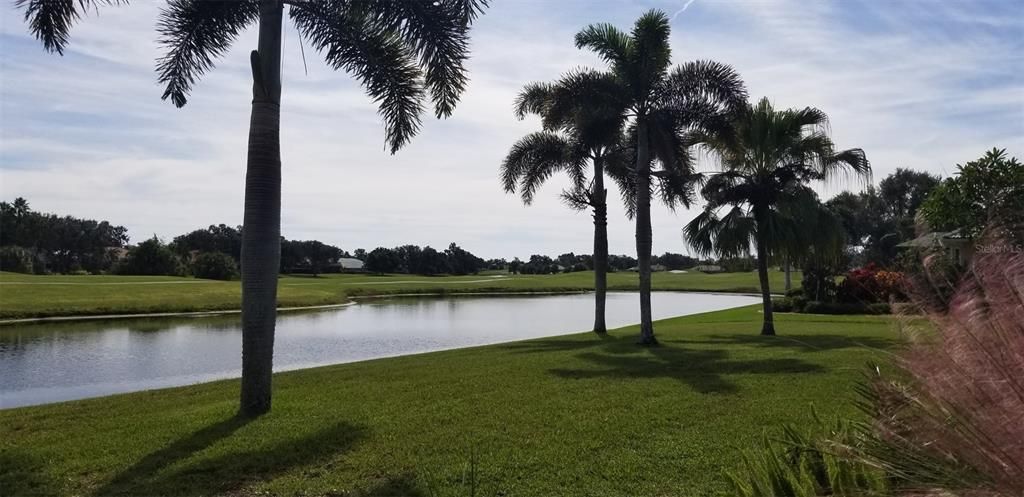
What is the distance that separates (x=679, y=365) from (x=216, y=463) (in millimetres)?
7463

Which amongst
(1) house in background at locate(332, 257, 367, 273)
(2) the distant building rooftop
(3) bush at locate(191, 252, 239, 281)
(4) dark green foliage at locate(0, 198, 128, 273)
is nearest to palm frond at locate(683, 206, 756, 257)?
(3) bush at locate(191, 252, 239, 281)

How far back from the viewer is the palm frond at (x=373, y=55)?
9.57 meters

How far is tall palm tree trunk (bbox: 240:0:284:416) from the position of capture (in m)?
8.41

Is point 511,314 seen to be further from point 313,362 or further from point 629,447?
point 629,447

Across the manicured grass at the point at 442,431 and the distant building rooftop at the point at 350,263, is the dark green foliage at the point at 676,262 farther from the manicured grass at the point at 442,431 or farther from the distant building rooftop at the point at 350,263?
the manicured grass at the point at 442,431

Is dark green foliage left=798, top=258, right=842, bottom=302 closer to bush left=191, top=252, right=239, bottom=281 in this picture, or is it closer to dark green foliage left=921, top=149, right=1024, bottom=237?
dark green foliage left=921, top=149, right=1024, bottom=237

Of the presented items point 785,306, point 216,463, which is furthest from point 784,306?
point 216,463

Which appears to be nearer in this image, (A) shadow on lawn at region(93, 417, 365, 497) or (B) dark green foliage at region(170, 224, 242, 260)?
(A) shadow on lawn at region(93, 417, 365, 497)

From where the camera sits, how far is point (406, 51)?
975 cm

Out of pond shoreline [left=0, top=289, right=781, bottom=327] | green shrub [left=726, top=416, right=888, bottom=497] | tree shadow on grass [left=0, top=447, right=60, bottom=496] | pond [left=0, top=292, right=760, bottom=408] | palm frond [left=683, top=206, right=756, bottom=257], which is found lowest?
pond [left=0, top=292, right=760, bottom=408]

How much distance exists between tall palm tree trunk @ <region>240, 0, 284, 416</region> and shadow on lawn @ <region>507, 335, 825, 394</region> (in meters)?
4.22

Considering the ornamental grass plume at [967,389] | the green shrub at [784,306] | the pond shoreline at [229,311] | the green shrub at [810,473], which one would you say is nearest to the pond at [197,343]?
the pond shoreline at [229,311]

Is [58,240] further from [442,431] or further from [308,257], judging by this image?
[442,431]

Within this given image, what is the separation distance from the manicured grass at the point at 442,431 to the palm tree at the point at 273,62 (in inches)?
48.8
